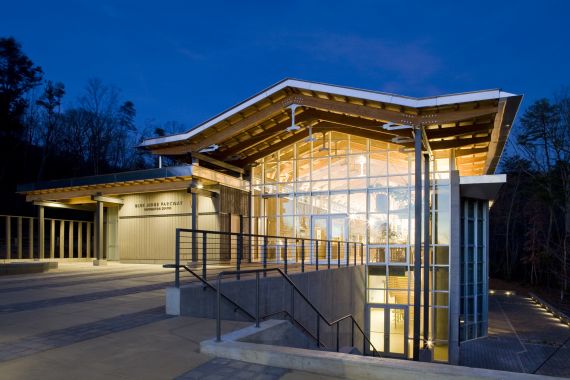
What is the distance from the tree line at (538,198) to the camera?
34531mm

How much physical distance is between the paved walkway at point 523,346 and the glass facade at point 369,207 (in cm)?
170

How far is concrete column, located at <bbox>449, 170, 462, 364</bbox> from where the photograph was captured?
1627cm

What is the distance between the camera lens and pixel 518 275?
1774 inches

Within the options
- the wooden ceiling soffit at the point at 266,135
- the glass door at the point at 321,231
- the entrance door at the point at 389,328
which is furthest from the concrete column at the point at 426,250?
the wooden ceiling soffit at the point at 266,135

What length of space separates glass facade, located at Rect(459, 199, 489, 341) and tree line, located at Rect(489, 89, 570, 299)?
1527cm

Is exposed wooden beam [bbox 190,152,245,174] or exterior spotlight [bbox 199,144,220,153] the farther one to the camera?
exposed wooden beam [bbox 190,152,245,174]

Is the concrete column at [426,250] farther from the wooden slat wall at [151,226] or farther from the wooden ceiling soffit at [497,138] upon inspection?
the wooden slat wall at [151,226]

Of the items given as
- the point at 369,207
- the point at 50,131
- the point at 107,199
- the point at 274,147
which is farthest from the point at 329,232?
the point at 50,131

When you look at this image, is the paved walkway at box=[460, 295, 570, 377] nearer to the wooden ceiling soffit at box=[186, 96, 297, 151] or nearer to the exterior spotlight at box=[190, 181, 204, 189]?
the wooden ceiling soffit at box=[186, 96, 297, 151]

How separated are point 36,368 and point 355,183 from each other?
15.2 m

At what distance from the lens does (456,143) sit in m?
16.2

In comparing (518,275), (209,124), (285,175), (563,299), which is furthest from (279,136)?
(518,275)

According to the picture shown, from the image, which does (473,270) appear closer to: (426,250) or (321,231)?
(426,250)

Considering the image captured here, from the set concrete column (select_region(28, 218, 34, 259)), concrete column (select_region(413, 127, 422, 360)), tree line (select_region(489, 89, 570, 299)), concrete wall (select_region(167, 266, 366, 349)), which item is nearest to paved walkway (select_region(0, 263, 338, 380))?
concrete wall (select_region(167, 266, 366, 349))
